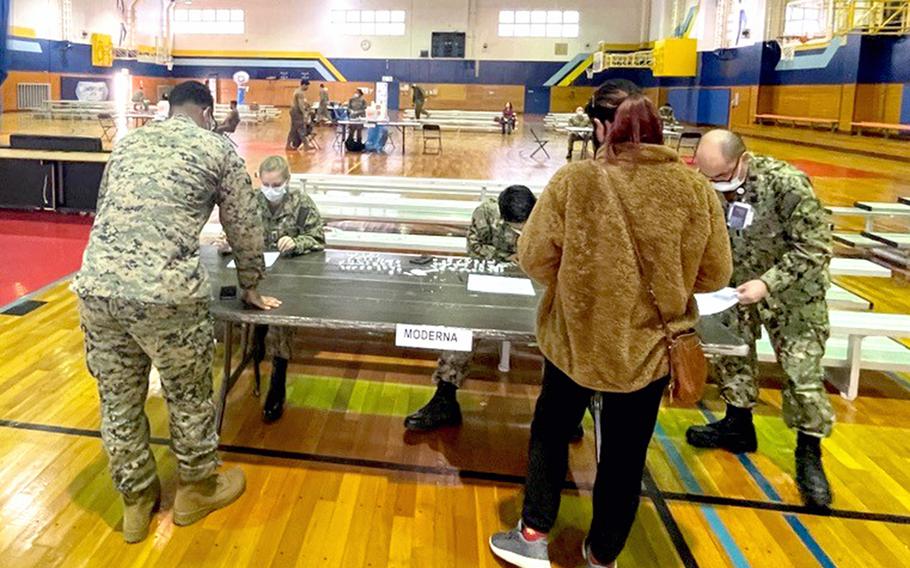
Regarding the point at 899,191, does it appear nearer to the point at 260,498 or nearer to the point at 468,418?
the point at 468,418

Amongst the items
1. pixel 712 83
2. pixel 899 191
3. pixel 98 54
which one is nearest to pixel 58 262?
pixel 899 191

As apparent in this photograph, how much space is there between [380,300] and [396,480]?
0.67 meters

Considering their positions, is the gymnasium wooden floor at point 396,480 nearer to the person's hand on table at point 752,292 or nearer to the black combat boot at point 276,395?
the black combat boot at point 276,395

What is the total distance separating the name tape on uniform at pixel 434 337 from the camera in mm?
2369

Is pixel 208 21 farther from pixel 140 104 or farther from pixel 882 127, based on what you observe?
pixel 882 127

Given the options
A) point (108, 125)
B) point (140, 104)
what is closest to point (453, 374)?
point (108, 125)

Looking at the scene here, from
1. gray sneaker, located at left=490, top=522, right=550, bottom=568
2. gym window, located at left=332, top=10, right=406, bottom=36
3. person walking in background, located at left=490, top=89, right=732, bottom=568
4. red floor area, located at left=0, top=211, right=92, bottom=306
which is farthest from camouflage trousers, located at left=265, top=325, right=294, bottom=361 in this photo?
gym window, located at left=332, top=10, right=406, bottom=36

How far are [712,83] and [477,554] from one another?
71.1ft

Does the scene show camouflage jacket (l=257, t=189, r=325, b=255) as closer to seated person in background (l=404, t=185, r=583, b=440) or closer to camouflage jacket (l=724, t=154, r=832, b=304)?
seated person in background (l=404, t=185, r=583, b=440)

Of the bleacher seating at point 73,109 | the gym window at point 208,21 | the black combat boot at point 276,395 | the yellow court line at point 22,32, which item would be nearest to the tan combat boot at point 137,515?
the black combat boot at point 276,395

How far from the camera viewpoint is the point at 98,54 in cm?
2378

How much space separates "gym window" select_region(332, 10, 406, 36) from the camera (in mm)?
27438

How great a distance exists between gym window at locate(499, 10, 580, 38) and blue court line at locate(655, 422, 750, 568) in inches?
1022

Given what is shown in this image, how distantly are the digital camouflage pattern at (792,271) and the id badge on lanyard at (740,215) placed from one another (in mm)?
Answer: 49
